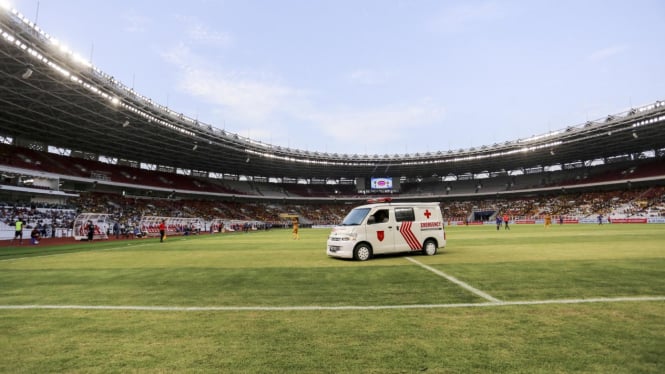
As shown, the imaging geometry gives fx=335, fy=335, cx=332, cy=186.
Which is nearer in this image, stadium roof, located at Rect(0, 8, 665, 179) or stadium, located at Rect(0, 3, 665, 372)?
stadium, located at Rect(0, 3, 665, 372)

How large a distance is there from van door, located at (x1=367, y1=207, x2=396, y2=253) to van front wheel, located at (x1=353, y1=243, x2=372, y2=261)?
266 mm

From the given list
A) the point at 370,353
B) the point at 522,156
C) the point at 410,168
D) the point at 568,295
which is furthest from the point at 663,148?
the point at 370,353

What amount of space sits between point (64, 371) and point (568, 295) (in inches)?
303

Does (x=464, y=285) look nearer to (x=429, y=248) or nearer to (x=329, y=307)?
(x=329, y=307)

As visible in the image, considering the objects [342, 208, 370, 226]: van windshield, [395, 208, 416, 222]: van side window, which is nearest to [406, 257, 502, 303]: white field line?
[395, 208, 416, 222]: van side window

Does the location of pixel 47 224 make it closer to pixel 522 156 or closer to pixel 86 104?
pixel 86 104

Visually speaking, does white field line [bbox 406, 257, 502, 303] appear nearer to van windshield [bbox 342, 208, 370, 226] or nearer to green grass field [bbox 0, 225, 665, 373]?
green grass field [bbox 0, 225, 665, 373]

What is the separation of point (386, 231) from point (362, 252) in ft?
3.98

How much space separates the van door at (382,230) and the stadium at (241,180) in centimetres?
203

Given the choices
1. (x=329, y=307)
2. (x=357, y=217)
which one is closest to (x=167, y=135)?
(x=357, y=217)

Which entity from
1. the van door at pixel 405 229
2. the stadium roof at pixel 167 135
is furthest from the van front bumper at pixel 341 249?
the stadium roof at pixel 167 135

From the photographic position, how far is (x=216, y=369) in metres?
3.40

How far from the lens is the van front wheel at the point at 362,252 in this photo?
1208 centimetres

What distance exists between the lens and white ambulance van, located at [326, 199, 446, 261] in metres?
12.2
